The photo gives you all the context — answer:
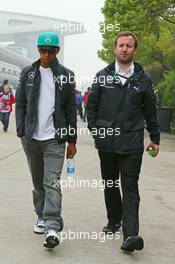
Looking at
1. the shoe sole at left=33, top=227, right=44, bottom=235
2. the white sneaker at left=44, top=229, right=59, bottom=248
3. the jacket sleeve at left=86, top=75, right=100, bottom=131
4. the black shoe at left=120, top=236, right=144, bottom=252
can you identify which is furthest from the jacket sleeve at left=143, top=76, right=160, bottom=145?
the shoe sole at left=33, top=227, right=44, bottom=235

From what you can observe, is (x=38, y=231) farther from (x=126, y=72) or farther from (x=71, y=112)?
(x=126, y=72)

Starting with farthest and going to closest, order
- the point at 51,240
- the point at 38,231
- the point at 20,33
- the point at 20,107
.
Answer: the point at 20,33 → the point at 38,231 → the point at 20,107 → the point at 51,240

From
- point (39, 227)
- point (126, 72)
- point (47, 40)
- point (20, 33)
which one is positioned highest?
point (20, 33)

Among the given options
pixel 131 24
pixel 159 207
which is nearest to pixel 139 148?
pixel 159 207

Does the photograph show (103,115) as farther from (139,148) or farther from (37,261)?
(37,261)

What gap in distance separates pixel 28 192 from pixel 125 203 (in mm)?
2814

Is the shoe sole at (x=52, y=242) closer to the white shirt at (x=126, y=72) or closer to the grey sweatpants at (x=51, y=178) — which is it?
the grey sweatpants at (x=51, y=178)

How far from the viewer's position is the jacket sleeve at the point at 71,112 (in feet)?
15.9

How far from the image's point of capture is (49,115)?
15.6ft

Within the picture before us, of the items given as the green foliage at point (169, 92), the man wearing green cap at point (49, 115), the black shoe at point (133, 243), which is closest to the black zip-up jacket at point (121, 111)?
the man wearing green cap at point (49, 115)

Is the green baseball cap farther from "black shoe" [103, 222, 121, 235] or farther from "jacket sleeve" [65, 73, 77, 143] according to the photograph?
"black shoe" [103, 222, 121, 235]

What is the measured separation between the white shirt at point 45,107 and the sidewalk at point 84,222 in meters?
1.00

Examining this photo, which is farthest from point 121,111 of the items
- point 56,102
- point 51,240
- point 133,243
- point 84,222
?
point 84,222

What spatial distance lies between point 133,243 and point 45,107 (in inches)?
54.7
